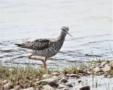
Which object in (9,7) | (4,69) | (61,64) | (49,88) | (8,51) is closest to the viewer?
(49,88)

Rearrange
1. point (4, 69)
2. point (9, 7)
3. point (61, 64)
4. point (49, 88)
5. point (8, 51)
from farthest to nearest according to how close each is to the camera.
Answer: point (9, 7), point (8, 51), point (61, 64), point (4, 69), point (49, 88)

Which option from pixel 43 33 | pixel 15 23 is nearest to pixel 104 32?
pixel 43 33

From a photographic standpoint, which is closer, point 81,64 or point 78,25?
point 81,64

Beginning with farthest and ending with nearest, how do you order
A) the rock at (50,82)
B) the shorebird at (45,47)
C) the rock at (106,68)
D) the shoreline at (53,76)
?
the shorebird at (45,47)
the rock at (106,68)
the shoreline at (53,76)
the rock at (50,82)

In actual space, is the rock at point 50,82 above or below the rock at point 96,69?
below

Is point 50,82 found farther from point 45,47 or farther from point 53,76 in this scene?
point 45,47

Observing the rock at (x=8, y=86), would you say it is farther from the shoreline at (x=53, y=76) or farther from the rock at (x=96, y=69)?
the rock at (x=96, y=69)

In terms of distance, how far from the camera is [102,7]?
615 inches

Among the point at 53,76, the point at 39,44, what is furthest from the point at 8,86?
the point at 39,44

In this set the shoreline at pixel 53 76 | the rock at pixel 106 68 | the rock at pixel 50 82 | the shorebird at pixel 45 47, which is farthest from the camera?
the shorebird at pixel 45 47

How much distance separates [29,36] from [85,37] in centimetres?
125

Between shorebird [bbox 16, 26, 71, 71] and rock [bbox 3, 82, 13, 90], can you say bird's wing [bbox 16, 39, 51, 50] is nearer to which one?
shorebird [bbox 16, 26, 71, 71]

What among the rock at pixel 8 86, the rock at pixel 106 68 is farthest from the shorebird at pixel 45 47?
the rock at pixel 8 86

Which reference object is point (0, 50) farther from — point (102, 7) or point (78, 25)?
Result: point (102, 7)
